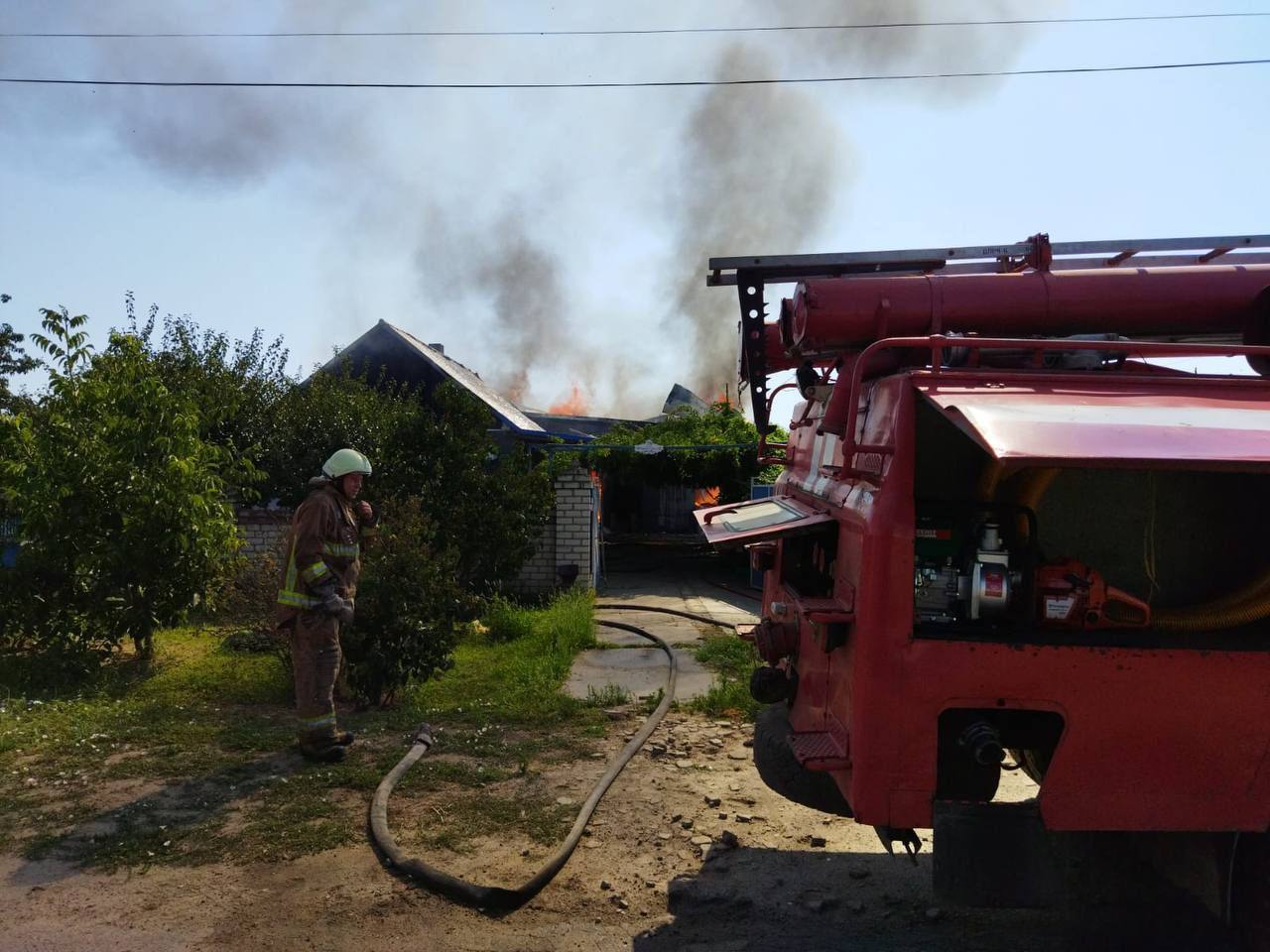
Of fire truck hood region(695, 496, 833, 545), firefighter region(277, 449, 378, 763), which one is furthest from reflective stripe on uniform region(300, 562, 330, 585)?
fire truck hood region(695, 496, 833, 545)

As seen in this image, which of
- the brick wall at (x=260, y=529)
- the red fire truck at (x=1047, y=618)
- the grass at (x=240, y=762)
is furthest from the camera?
the brick wall at (x=260, y=529)

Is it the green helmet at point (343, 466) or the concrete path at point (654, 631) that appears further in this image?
the concrete path at point (654, 631)

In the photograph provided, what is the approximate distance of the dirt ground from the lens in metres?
3.57

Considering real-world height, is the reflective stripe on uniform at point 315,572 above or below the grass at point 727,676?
above

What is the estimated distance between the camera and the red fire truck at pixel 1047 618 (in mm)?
2912

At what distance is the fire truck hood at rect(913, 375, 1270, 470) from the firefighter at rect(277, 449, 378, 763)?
3.84m

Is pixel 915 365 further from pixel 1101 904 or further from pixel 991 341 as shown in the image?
pixel 1101 904

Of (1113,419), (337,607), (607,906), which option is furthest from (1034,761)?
(337,607)

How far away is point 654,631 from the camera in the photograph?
34.2ft

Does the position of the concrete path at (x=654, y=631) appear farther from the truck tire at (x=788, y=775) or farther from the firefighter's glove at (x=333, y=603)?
the truck tire at (x=788, y=775)

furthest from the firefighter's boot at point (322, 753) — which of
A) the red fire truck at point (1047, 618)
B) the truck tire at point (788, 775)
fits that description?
the red fire truck at point (1047, 618)

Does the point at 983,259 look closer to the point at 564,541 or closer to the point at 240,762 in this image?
the point at 240,762

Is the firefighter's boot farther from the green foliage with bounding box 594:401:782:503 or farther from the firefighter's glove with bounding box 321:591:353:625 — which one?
the green foliage with bounding box 594:401:782:503

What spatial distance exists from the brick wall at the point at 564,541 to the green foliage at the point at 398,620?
5155 mm
